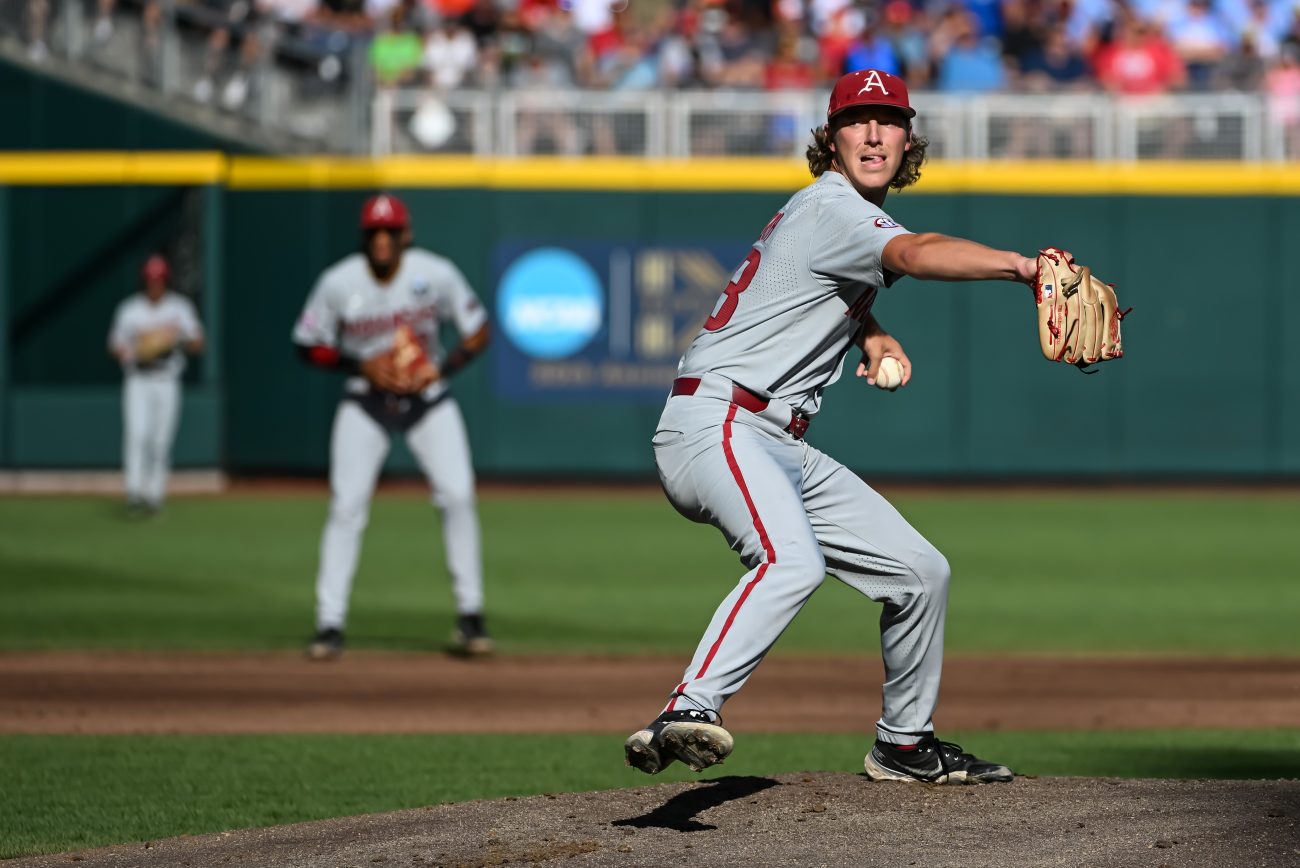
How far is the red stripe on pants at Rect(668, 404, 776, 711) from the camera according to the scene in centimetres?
496

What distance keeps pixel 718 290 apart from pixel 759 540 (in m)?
15.7

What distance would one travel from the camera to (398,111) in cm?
2014

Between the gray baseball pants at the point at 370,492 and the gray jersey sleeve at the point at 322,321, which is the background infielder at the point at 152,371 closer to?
the gray jersey sleeve at the point at 322,321

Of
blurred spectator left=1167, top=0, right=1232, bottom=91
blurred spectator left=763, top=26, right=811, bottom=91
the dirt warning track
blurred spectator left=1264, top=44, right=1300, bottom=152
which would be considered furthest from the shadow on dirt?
blurred spectator left=1167, top=0, right=1232, bottom=91

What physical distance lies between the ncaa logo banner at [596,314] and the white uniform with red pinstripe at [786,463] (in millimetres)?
15235

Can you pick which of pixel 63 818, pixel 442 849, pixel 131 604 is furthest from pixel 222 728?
pixel 131 604

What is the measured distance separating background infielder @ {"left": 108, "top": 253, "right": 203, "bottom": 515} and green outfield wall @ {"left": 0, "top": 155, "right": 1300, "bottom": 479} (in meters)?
3.39

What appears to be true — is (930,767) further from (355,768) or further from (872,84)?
(355,768)

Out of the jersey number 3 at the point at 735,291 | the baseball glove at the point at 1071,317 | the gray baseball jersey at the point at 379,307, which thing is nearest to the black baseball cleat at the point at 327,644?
the gray baseball jersey at the point at 379,307

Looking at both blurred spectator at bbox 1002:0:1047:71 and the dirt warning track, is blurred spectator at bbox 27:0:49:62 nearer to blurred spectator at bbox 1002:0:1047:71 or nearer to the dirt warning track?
blurred spectator at bbox 1002:0:1047:71

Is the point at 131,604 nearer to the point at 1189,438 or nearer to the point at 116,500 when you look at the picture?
the point at 116,500

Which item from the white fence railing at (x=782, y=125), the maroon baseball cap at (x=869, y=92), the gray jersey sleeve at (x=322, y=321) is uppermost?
the white fence railing at (x=782, y=125)

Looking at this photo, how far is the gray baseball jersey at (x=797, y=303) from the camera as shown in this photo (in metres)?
5.09

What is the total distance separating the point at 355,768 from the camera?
6.97 metres
